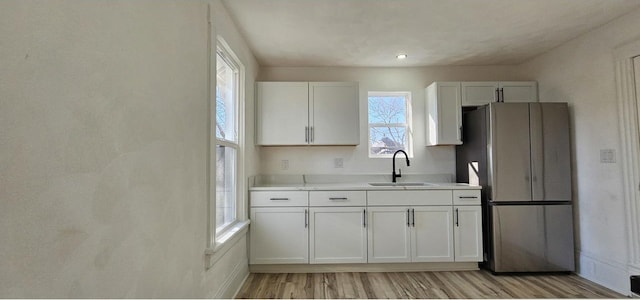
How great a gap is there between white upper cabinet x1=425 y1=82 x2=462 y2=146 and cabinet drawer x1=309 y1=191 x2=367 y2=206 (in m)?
1.18

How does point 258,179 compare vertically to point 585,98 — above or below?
below

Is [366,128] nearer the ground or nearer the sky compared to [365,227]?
nearer the sky

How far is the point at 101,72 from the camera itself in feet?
3.06

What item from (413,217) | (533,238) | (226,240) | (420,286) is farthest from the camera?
(413,217)

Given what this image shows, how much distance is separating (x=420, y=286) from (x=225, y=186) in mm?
1954

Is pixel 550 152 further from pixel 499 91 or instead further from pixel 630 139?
pixel 499 91

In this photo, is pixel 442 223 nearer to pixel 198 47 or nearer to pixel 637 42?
pixel 637 42

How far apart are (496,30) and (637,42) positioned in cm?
100

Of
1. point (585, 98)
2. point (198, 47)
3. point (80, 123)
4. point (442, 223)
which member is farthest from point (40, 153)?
point (585, 98)

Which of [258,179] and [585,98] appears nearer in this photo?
[585,98]

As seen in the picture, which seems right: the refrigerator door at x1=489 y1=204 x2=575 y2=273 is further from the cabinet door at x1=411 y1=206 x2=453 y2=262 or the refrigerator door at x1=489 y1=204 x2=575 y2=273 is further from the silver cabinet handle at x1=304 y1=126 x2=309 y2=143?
the silver cabinet handle at x1=304 y1=126 x2=309 y2=143

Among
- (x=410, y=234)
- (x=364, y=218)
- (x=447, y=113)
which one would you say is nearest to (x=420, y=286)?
(x=410, y=234)

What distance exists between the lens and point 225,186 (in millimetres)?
2475

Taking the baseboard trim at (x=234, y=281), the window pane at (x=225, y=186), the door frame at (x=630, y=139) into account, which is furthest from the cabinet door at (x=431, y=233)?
the window pane at (x=225, y=186)
